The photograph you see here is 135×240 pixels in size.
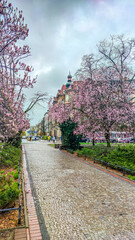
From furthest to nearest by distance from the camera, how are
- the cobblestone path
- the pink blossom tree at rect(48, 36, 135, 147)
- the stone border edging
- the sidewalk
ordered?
the pink blossom tree at rect(48, 36, 135, 147) < the cobblestone path < the stone border edging < the sidewalk

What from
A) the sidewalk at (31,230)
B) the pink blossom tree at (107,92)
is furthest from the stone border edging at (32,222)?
the pink blossom tree at (107,92)

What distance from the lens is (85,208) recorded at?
546 centimetres

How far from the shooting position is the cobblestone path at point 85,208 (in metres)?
4.16

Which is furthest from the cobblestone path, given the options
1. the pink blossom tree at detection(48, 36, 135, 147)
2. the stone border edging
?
the pink blossom tree at detection(48, 36, 135, 147)

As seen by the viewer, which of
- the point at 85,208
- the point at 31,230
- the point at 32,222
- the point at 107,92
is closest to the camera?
the point at 31,230

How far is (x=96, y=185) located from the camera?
25.8 ft

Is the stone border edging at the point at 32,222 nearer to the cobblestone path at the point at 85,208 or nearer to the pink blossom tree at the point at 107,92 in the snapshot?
the cobblestone path at the point at 85,208

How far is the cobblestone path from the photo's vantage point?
4160 millimetres

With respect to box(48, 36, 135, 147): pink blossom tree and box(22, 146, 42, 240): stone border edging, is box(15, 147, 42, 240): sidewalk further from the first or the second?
box(48, 36, 135, 147): pink blossom tree

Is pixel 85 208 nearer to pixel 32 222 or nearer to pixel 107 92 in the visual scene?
pixel 32 222

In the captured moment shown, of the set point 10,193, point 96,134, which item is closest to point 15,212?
point 10,193

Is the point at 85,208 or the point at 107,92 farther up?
the point at 107,92

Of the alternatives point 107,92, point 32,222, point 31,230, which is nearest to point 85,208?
point 32,222

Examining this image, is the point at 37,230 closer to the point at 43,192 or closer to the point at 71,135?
the point at 43,192
